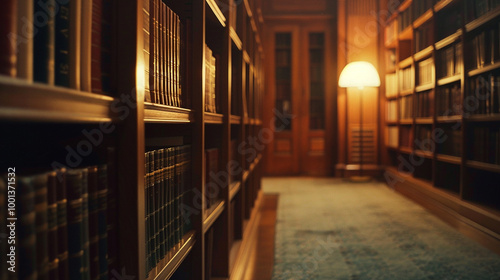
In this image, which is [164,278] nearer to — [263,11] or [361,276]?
[361,276]

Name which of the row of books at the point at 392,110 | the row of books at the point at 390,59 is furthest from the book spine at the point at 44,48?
the row of books at the point at 390,59

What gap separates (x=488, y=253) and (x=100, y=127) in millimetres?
2326

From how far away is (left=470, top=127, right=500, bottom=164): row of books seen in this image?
2512 millimetres

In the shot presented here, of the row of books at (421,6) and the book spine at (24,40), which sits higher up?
the row of books at (421,6)

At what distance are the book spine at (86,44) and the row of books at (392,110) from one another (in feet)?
15.6

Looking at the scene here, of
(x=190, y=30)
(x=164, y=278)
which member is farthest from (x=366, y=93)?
(x=164, y=278)

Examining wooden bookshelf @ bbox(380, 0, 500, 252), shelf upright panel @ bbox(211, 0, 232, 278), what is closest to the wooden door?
wooden bookshelf @ bbox(380, 0, 500, 252)

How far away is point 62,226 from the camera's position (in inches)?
20.9

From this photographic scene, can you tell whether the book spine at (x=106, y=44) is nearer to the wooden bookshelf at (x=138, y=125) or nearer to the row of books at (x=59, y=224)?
the wooden bookshelf at (x=138, y=125)

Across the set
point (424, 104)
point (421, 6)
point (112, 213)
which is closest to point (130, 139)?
point (112, 213)

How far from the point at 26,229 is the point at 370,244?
221cm

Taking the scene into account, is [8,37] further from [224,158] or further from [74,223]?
[224,158]

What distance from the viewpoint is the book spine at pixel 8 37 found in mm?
420

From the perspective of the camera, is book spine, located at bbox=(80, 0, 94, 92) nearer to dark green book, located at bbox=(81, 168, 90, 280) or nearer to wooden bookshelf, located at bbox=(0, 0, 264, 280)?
wooden bookshelf, located at bbox=(0, 0, 264, 280)
